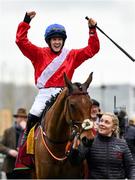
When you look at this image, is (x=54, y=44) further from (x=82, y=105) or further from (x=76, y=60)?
(x=82, y=105)

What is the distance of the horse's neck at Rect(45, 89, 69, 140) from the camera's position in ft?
35.8

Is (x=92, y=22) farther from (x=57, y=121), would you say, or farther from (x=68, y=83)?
(x=57, y=121)

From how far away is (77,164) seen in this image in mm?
10812

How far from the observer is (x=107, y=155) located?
1036cm

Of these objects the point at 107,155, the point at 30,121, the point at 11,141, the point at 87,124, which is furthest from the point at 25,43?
the point at 11,141

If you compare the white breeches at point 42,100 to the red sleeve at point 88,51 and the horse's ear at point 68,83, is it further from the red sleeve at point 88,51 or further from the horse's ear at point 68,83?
the horse's ear at point 68,83

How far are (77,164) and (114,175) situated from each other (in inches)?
24.8

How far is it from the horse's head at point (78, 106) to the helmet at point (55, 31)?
115 centimetres

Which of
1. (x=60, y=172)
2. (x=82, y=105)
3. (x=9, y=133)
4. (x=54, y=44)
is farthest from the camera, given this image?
(x=9, y=133)

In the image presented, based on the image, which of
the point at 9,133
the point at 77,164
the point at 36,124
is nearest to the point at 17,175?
the point at 36,124

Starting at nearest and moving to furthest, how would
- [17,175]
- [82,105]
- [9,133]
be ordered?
[82,105] → [17,175] → [9,133]

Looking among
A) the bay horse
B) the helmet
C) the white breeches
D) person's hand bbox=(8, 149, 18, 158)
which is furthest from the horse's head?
person's hand bbox=(8, 149, 18, 158)

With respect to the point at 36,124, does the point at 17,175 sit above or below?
below

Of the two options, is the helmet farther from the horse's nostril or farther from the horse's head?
the horse's nostril
